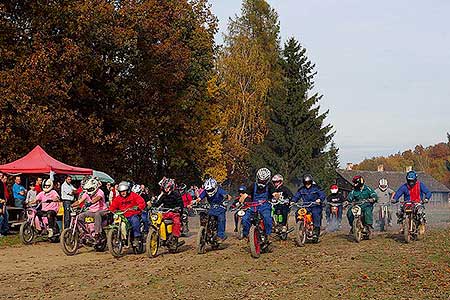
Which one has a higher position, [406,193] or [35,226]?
[406,193]

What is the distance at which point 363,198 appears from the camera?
66.8 feet

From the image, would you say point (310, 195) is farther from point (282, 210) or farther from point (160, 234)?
point (160, 234)

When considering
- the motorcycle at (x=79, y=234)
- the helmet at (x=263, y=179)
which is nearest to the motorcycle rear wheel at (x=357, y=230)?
the helmet at (x=263, y=179)

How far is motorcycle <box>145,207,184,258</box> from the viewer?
54.2 feet

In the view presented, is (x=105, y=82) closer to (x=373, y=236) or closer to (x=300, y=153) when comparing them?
(x=373, y=236)

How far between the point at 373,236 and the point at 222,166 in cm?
3582

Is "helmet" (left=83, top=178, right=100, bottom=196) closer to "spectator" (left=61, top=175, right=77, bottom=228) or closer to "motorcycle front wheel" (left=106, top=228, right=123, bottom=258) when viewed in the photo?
"motorcycle front wheel" (left=106, top=228, right=123, bottom=258)

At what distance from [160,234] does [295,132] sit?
46.1 meters

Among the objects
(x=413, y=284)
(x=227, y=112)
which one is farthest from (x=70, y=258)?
(x=227, y=112)

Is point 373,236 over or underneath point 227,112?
underneath

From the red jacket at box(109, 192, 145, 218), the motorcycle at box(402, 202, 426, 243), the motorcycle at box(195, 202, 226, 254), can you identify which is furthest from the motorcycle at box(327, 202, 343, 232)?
the red jacket at box(109, 192, 145, 218)

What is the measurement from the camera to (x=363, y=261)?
14.9m

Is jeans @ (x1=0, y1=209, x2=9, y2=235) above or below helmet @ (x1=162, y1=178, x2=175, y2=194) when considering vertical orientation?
below

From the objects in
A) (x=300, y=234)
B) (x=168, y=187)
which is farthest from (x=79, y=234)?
(x=300, y=234)
